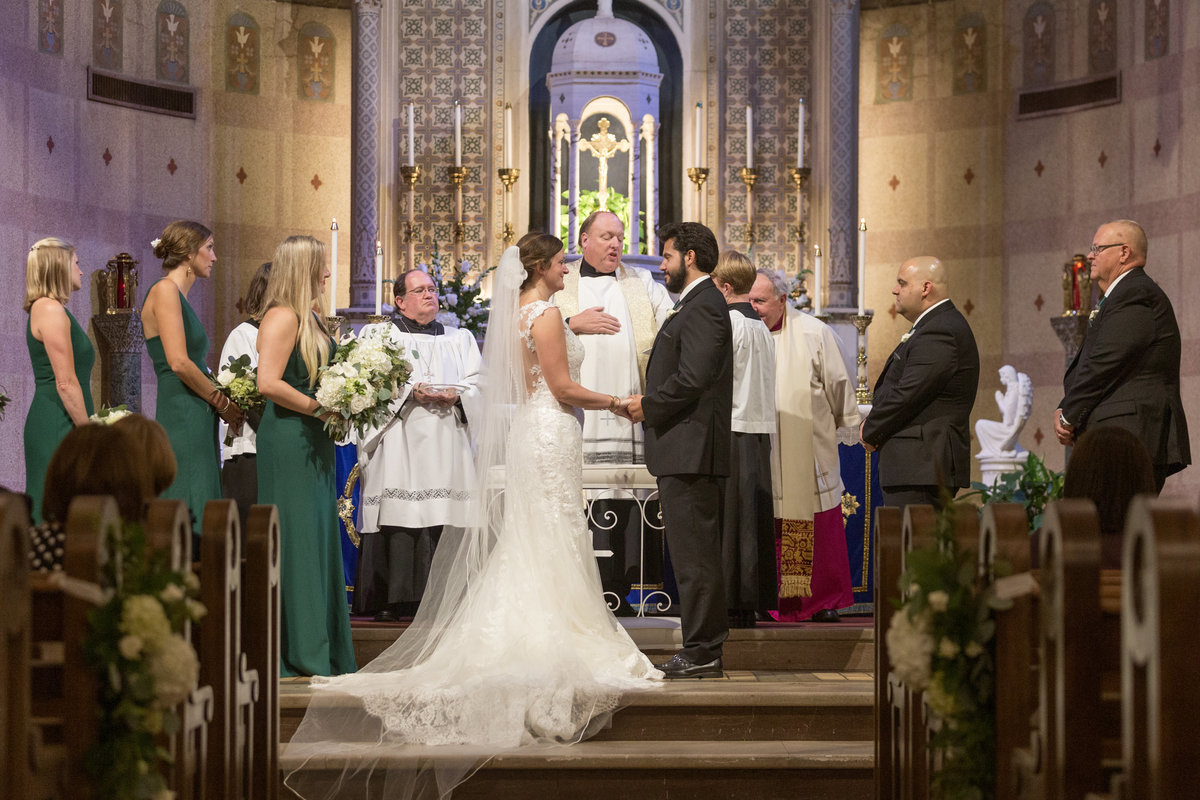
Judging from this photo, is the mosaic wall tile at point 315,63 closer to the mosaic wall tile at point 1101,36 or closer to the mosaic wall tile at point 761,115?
the mosaic wall tile at point 761,115

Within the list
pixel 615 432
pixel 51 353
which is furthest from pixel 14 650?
pixel 615 432

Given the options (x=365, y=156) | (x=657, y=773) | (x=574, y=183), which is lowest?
(x=657, y=773)

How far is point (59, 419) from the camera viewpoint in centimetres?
615

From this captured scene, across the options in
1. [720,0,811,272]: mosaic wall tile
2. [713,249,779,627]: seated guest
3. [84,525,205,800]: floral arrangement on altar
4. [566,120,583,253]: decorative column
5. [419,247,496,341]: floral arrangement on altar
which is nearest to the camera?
[84,525,205,800]: floral arrangement on altar

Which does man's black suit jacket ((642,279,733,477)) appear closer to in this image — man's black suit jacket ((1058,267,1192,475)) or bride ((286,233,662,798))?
bride ((286,233,662,798))

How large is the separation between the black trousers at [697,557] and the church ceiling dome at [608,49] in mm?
5171

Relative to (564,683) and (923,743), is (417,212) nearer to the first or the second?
(564,683)

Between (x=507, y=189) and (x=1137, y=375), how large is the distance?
5.74m

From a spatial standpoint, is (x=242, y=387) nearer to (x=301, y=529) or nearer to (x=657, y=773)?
(x=301, y=529)

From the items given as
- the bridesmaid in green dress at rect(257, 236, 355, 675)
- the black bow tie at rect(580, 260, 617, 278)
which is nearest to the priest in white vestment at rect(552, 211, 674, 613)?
the black bow tie at rect(580, 260, 617, 278)

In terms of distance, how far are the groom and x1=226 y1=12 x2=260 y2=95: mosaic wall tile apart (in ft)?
21.5

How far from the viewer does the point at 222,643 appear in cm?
353

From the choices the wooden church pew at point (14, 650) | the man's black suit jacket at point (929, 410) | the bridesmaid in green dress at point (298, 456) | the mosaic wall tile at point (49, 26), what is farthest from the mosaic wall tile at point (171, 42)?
the wooden church pew at point (14, 650)

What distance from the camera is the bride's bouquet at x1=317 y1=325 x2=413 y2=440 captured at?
5500mm
